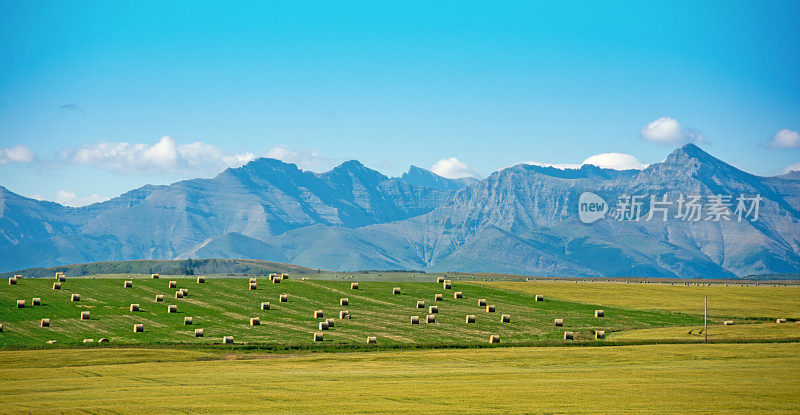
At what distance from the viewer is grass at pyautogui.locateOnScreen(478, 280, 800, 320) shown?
12156 cm

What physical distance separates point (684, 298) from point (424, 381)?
9182 cm

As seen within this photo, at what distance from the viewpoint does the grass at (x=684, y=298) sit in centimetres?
12156

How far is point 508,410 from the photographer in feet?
154

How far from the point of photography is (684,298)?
5458 inches

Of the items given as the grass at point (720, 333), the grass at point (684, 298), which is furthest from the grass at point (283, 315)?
the grass at point (684, 298)

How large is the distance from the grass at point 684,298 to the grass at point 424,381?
38863 millimetres

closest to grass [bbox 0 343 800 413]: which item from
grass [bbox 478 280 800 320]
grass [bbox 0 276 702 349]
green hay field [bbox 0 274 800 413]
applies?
green hay field [bbox 0 274 800 413]

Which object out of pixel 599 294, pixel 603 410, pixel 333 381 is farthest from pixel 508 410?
pixel 599 294

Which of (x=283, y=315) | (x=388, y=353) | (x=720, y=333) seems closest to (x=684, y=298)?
Result: (x=720, y=333)

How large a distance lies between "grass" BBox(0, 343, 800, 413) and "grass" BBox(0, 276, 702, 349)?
405 inches

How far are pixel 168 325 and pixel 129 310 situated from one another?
9764 millimetres

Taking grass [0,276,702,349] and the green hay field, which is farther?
grass [0,276,702,349]

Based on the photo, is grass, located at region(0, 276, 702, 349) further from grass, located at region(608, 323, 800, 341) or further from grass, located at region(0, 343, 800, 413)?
grass, located at region(0, 343, 800, 413)

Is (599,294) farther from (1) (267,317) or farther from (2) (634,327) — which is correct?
(1) (267,317)
